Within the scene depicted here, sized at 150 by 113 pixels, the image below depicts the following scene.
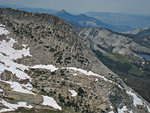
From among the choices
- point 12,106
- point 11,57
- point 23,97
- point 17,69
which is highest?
point 11,57

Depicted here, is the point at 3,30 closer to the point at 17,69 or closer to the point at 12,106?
the point at 17,69

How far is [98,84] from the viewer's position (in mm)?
81062

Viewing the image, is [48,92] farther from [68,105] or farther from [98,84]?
[98,84]

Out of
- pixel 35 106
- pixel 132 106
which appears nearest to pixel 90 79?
pixel 132 106

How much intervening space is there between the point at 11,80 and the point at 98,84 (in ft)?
129

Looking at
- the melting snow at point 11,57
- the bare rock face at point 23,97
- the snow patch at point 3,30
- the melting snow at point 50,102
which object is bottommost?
the melting snow at point 50,102

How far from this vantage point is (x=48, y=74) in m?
82.9

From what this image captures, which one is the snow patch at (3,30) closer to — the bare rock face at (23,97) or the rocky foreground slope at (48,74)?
the rocky foreground slope at (48,74)

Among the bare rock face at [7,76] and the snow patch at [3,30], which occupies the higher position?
the snow patch at [3,30]

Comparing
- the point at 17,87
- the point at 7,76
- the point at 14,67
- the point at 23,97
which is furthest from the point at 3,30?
the point at 23,97

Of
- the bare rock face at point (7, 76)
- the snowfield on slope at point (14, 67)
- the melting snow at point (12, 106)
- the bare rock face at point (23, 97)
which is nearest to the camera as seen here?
the melting snow at point (12, 106)

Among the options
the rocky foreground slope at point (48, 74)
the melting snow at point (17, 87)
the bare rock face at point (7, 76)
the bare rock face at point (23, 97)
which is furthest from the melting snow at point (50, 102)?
the bare rock face at point (7, 76)

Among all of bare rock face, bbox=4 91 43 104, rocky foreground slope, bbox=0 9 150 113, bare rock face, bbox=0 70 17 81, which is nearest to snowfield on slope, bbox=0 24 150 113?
rocky foreground slope, bbox=0 9 150 113

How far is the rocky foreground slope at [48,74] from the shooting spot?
64125mm
